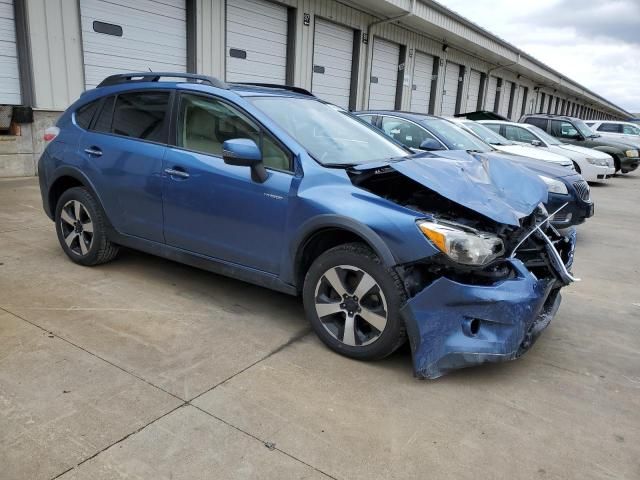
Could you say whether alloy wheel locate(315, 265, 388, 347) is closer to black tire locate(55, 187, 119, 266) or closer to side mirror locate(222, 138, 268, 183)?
side mirror locate(222, 138, 268, 183)

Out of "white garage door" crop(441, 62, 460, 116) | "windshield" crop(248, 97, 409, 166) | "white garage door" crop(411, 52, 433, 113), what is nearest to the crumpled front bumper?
"windshield" crop(248, 97, 409, 166)

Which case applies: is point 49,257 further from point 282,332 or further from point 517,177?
point 517,177

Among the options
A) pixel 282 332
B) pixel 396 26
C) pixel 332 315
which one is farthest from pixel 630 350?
pixel 396 26

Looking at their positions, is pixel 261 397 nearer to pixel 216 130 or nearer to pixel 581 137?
pixel 216 130

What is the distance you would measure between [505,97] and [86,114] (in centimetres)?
2951

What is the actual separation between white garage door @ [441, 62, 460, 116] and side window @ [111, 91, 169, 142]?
19.5 m

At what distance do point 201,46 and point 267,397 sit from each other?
32.4 ft

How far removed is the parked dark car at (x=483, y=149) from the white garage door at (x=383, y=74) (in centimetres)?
933

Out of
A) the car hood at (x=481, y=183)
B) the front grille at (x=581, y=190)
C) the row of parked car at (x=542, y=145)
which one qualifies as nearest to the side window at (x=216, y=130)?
the car hood at (x=481, y=183)

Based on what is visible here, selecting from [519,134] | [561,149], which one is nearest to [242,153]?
[519,134]

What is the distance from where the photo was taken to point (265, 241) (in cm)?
351

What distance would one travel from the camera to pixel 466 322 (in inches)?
113

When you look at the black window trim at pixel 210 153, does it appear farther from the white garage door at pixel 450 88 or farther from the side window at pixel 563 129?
the white garage door at pixel 450 88

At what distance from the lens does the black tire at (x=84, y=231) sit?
4.49 meters
